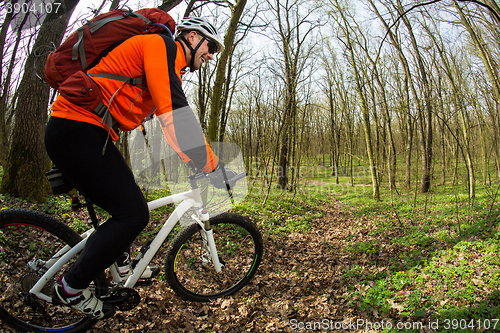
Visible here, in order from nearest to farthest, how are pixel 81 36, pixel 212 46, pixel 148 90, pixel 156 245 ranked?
pixel 81 36, pixel 148 90, pixel 212 46, pixel 156 245

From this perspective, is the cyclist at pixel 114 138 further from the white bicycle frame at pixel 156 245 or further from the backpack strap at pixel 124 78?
the white bicycle frame at pixel 156 245

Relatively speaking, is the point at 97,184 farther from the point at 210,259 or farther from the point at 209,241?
the point at 210,259

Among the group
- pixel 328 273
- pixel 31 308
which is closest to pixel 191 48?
pixel 31 308

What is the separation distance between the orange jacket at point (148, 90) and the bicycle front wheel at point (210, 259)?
106 centimetres

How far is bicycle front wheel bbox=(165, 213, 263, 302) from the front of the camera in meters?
2.43

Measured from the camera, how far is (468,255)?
3416 millimetres

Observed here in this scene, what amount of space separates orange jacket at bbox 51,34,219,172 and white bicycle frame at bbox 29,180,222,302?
0.64 meters

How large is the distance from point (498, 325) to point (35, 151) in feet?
19.9

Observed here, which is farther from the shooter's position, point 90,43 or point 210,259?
point 210,259

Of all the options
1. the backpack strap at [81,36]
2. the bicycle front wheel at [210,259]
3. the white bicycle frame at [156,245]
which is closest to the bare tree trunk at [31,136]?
the white bicycle frame at [156,245]

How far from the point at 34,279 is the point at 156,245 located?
0.92 metres

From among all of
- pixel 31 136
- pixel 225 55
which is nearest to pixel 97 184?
pixel 31 136

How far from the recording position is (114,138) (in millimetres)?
1855

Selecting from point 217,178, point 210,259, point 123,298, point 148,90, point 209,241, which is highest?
point 148,90
